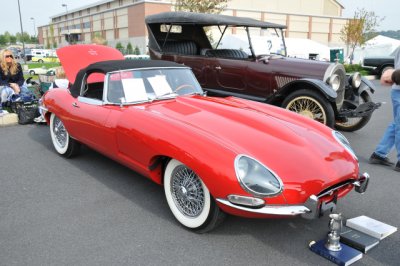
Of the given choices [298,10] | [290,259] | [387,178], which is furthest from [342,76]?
[298,10]

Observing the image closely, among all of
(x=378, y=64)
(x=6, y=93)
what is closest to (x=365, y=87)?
(x=6, y=93)

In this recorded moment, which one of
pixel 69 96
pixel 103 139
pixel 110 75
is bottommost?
pixel 103 139

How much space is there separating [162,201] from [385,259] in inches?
78.3

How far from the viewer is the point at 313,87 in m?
5.65

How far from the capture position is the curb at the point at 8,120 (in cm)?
690

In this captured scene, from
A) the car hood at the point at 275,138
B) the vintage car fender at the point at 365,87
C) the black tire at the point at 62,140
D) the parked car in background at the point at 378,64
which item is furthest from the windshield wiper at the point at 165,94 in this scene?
the parked car in background at the point at 378,64

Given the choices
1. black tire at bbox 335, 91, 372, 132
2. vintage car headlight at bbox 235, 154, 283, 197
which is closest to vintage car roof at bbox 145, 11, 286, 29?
black tire at bbox 335, 91, 372, 132

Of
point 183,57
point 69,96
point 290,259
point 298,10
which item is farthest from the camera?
point 298,10

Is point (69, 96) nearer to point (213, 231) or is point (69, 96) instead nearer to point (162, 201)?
point (162, 201)

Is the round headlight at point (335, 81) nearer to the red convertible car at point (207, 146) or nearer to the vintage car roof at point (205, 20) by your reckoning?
the vintage car roof at point (205, 20)

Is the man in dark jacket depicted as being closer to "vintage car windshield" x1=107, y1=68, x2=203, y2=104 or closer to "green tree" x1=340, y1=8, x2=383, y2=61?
"vintage car windshield" x1=107, y1=68, x2=203, y2=104

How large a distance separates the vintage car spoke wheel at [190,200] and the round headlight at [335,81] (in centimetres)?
390

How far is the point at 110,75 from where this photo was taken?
3.99 m

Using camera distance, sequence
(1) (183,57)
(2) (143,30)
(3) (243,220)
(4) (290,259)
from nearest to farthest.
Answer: (4) (290,259), (3) (243,220), (1) (183,57), (2) (143,30)
